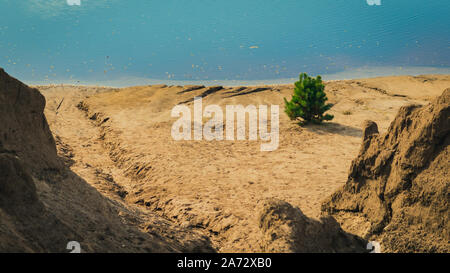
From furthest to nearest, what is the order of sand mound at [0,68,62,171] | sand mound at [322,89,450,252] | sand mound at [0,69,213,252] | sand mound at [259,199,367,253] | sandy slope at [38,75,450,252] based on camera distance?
sandy slope at [38,75,450,252], sand mound at [0,68,62,171], sand mound at [322,89,450,252], sand mound at [259,199,367,253], sand mound at [0,69,213,252]

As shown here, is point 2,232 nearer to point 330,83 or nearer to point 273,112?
point 273,112

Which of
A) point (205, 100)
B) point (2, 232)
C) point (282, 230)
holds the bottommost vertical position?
point (282, 230)

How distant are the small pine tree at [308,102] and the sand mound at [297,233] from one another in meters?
9.36

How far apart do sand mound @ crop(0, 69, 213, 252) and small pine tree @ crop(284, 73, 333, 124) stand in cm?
868

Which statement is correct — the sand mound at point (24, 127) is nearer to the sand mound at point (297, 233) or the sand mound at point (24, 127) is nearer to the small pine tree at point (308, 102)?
the sand mound at point (297, 233)

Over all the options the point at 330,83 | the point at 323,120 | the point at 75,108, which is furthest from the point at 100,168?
the point at 330,83

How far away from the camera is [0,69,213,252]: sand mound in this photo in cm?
318

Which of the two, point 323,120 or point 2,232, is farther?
point 323,120

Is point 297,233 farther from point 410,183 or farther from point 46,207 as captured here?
point 46,207

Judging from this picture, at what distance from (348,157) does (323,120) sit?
13.6ft

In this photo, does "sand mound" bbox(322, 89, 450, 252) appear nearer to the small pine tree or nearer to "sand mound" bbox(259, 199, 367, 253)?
"sand mound" bbox(259, 199, 367, 253)

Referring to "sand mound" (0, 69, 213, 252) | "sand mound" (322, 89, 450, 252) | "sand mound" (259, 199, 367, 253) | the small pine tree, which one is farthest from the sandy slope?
"sand mound" (322, 89, 450, 252)

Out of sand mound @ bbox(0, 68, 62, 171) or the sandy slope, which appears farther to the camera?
the sandy slope
